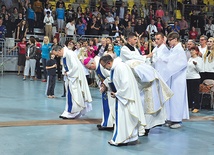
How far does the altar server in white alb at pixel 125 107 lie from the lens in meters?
5.96

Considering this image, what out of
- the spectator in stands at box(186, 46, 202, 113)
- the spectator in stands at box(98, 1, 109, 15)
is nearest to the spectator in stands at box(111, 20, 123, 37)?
the spectator in stands at box(98, 1, 109, 15)

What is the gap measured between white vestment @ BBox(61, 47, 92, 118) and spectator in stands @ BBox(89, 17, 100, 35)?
1012cm

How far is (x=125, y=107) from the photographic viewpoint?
601cm

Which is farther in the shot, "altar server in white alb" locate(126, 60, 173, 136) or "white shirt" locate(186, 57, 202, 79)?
"white shirt" locate(186, 57, 202, 79)

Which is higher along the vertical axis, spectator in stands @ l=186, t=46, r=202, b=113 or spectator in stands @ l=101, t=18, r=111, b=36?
spectator in stands @ l=101, t=18, r=111, b=36

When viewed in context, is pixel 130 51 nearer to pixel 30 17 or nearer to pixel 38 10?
pixel 30 17

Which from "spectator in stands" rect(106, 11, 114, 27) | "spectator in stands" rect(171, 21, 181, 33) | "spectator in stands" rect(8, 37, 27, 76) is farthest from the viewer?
"spectator in stands" rect(171, 21, 181, 33)

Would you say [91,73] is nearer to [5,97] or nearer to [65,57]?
[5,97]

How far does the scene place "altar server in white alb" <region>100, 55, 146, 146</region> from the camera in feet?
19.6

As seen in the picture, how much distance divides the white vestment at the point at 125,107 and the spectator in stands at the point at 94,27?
12.1 m

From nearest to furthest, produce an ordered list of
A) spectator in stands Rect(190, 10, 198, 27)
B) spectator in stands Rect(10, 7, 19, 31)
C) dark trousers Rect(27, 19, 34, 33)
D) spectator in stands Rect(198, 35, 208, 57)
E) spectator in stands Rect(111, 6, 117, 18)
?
1. spectator in stands Rect(198, 35, 208, 57)
2. spectator in stands Rect(10, 7, 19, 31)
3. dark trousers Rect(27, 19, 34, 33)
4. spectator in stands Rect(111, 6, 117, 18)
5. spectator in stands Rect(190, 10, 198, 27)

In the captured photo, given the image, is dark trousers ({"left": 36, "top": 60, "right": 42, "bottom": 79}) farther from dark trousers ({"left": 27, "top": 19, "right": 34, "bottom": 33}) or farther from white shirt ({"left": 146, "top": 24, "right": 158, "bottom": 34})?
white shirt ({"left": 146, "top": 24, "right": 158, "bottom": 34})

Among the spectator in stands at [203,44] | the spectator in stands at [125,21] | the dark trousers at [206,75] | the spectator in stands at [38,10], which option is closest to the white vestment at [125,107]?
the spectator in stands at [203,44]

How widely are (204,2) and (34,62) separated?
1274cm
